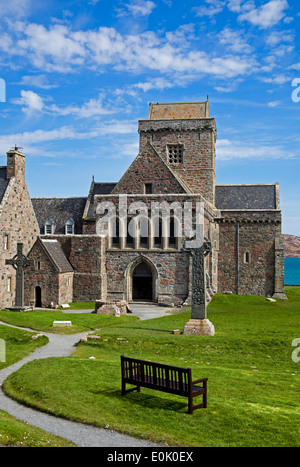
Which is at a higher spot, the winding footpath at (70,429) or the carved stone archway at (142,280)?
the carved stone archway at (142,280)

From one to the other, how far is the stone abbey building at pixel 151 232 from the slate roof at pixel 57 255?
4.5 inches

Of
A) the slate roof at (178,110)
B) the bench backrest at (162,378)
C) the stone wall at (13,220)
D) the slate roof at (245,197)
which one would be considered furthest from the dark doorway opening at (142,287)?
the bench backrest at (162,378)

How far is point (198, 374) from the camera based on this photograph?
15.3 m

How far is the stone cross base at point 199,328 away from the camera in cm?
2302

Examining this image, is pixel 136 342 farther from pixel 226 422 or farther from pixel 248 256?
pixel 248 256

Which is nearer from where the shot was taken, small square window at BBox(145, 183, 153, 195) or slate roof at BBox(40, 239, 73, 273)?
slate roof at BBox(40, 239, 73, 273)

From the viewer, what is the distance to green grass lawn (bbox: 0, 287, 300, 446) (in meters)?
10.8

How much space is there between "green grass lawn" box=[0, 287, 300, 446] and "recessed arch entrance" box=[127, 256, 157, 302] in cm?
1402

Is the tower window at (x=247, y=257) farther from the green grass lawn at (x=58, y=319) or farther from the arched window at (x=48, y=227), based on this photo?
the arched window at (x=48, y=227)

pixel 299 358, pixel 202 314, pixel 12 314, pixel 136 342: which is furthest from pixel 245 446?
pixel 12 314

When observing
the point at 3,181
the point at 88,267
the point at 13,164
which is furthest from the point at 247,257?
the point at 3,181

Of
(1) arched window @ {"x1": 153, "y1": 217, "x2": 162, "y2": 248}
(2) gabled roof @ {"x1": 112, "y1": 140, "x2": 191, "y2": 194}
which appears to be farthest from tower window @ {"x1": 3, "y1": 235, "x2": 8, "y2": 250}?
(1) arched window @ {"x1": 153, "y1": 217, "x2": 162, "y2": 248}

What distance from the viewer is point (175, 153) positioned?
50.1 meters

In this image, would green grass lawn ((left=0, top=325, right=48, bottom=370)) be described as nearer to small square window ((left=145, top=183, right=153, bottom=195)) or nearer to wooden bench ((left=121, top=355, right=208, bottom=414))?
wooden bench ((left=121, top=355, right=208, bottom=414))
